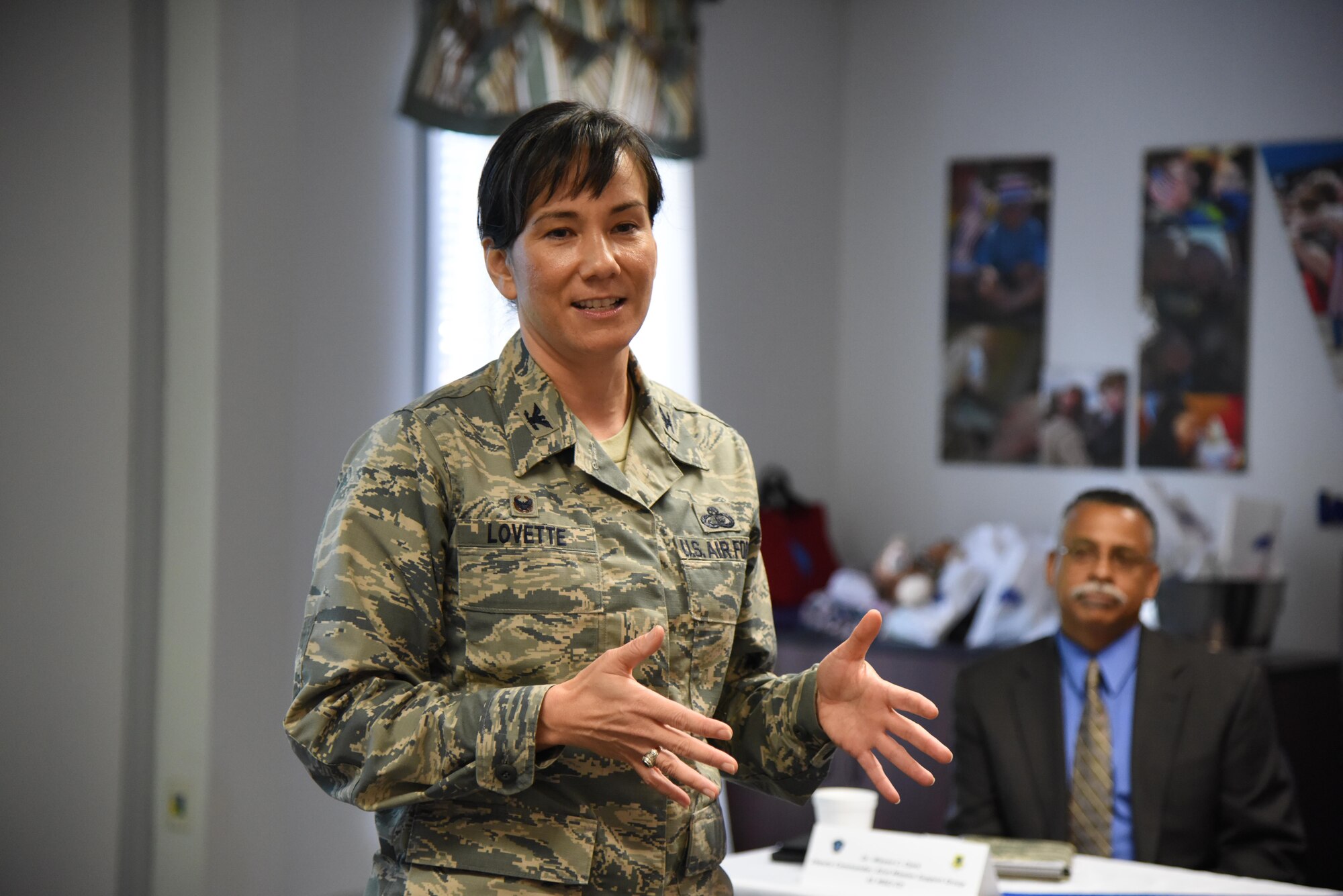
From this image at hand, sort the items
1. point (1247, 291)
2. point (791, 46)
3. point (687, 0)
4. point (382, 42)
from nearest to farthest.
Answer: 1. point (382, 42)
2. point (687, 0)
3. point (1247, 291)
4. point (791, 46)

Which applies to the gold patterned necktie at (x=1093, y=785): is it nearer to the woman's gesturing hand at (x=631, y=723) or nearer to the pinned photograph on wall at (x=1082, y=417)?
the woman's gesturing hand at (x=631, y=723)

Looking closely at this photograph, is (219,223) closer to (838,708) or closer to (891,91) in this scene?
(838,708)

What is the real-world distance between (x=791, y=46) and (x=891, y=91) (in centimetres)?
49

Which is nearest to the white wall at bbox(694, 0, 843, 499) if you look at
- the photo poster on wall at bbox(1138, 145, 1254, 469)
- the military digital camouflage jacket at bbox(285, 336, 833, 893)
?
the photo poster on wall at bbox(1138, 145, 1254, 469)

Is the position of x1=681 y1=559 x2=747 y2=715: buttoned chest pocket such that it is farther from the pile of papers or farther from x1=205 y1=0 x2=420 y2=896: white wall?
x1=205 y1=0 x2=420 y2=896: white wall

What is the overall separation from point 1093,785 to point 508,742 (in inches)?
71.7

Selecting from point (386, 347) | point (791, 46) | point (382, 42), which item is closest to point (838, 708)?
point (386, 347)

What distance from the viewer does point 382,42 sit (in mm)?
3385

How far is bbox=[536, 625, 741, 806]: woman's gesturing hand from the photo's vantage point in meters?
1.21

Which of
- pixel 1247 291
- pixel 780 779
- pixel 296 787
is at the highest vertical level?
pixel 1247 291

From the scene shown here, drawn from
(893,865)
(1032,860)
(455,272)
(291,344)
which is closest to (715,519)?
(893,865)

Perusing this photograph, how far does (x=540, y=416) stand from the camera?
4.72 ft

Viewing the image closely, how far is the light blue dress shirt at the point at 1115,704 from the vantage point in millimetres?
2719

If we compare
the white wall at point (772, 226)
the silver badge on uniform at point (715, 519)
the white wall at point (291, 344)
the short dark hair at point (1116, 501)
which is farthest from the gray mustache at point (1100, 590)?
the white wall at point (772, 226)
